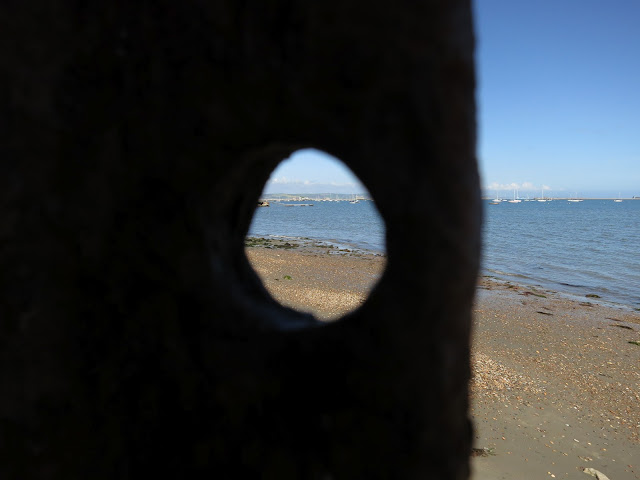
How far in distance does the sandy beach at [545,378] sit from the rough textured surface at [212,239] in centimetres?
398

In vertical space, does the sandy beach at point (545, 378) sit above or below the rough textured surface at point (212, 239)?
below

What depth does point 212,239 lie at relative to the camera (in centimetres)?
245

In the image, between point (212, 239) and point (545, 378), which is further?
point (545, 378)

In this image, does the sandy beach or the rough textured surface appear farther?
the sandy beach

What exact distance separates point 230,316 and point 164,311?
357 mm

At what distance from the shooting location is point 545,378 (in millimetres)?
9859

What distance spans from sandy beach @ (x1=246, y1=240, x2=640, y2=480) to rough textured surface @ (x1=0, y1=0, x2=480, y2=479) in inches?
157

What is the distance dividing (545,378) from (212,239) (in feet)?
31.9

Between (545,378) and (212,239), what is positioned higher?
(212,239)

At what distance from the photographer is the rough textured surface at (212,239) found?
191cm

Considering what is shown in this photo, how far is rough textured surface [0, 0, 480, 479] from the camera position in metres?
1.91

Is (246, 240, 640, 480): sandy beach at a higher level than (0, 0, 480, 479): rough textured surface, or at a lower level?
lower

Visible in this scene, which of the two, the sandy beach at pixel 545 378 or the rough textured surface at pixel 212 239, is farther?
the sandy beach at pixel 545 378

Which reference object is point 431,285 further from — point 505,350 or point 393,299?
point 505,350
